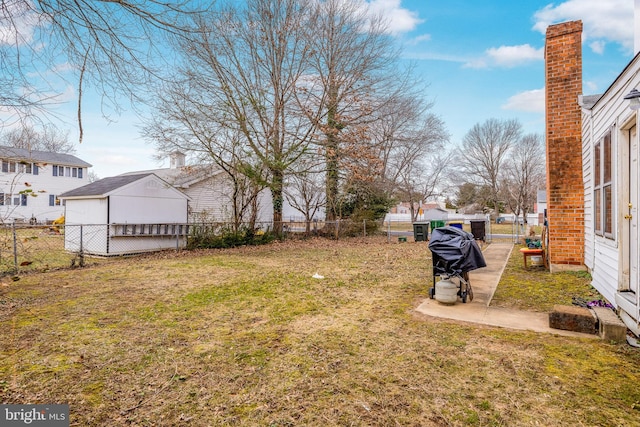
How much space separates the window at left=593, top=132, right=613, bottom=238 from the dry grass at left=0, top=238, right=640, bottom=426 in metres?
2.45

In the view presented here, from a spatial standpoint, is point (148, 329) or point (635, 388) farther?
point (148, 329)

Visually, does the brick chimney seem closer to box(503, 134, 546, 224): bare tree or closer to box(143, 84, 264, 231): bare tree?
Answer: box(143, 84, 264, 231): bare tree

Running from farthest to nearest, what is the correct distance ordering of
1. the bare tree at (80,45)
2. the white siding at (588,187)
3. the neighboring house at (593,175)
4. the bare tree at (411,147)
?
the bare tree at (411,147)
the white siding at (588,187)
the neighboring house at (593,175)
the bare tree at (80,45)

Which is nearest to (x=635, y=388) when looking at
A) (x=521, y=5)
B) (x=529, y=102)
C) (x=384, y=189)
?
(x=521, y=5)

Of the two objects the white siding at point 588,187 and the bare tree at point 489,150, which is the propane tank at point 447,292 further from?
the bare tree at point 489,150

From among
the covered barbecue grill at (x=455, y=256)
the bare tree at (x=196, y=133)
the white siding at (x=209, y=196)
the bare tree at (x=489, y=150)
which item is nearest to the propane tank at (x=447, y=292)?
the covered barbecue grill at (x=455, y=256)

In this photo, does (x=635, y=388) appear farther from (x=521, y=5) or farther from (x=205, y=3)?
(x=521, y=5)

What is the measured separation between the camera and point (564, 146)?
6.84 meters

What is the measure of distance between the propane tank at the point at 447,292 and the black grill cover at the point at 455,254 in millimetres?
212

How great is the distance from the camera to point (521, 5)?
30.0 feet

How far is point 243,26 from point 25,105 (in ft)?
36.7

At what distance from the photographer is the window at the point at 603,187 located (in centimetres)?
477

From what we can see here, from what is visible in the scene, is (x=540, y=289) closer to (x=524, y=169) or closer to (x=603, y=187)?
(x=603, y=187)

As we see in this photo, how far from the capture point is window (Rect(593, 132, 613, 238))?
15.6ft
